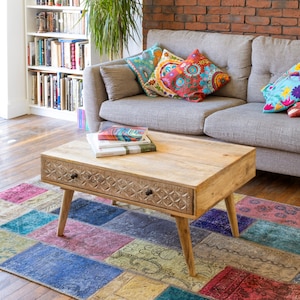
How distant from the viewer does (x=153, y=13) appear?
203 inches

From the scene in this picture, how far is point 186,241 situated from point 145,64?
6.86ft

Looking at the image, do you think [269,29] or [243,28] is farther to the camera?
[243,28]

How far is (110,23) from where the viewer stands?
4.89m

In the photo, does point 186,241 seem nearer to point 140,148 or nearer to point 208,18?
point 140,148

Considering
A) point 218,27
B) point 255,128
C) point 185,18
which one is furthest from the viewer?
point 185,18

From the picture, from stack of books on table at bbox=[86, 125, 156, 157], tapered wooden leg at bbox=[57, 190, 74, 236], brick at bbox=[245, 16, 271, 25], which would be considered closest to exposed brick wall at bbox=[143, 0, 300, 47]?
brick at bbox=[245, 16, 271, 25]

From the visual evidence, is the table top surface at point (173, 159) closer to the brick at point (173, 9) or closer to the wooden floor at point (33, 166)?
the wooden floor at point (33, 166)

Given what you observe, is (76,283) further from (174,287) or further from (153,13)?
(153,13)

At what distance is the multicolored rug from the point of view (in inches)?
104

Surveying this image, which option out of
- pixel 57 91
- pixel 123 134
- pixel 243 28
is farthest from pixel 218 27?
pixel 123 134

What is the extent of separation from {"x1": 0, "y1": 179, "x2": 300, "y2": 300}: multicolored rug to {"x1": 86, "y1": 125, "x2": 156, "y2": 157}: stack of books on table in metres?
0.44

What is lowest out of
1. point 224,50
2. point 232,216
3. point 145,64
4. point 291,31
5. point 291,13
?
point 232,216

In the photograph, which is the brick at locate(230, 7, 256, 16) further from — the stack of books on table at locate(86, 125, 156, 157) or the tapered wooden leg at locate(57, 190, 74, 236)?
the tapered wooden leg at locate(57, 190, 74, 236)

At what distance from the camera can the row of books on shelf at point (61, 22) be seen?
17.2 ft
